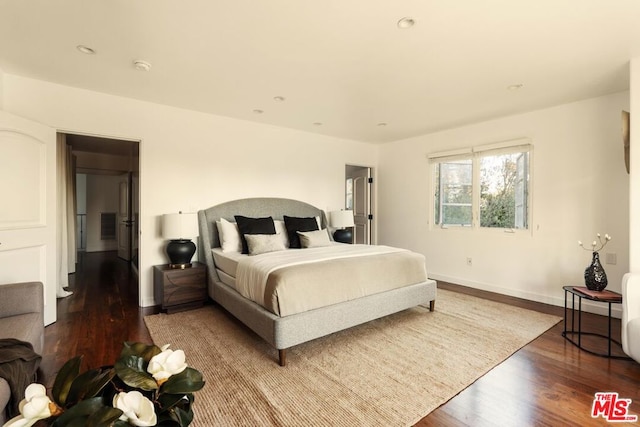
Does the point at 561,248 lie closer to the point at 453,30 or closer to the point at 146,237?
the point at 453,30

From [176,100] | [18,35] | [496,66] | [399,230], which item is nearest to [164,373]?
[18,35]

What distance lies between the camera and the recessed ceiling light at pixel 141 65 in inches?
104

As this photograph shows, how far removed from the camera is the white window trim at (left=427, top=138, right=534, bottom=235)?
13.2 feet

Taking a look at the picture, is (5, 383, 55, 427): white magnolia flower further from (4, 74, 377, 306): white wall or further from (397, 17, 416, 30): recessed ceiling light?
(4, 74, 377, 306): white wall

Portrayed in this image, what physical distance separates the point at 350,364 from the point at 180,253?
240 cm

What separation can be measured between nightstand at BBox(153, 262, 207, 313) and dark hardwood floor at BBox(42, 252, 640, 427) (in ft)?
1.01

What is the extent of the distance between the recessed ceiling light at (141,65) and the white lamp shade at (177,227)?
156cm

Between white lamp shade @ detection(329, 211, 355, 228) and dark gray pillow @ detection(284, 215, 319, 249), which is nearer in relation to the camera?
dark gray pillow @ detection(284, 215, 319, 249)

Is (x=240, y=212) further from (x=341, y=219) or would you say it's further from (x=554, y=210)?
(x=554, y=210)

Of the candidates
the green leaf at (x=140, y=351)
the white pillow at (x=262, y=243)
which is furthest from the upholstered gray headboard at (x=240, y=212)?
the green leaf at (x=140, y=351)

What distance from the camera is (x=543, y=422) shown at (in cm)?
171

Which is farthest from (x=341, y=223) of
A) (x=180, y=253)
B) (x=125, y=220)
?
(x=125, y=220)

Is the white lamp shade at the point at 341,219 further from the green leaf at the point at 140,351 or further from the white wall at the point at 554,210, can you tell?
the green leaf at the point at 140,351

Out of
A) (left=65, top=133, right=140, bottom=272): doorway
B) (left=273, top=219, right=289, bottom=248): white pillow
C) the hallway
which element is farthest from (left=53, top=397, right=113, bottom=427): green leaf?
(left=65, top=133, right=140, bottom=272): doorway
